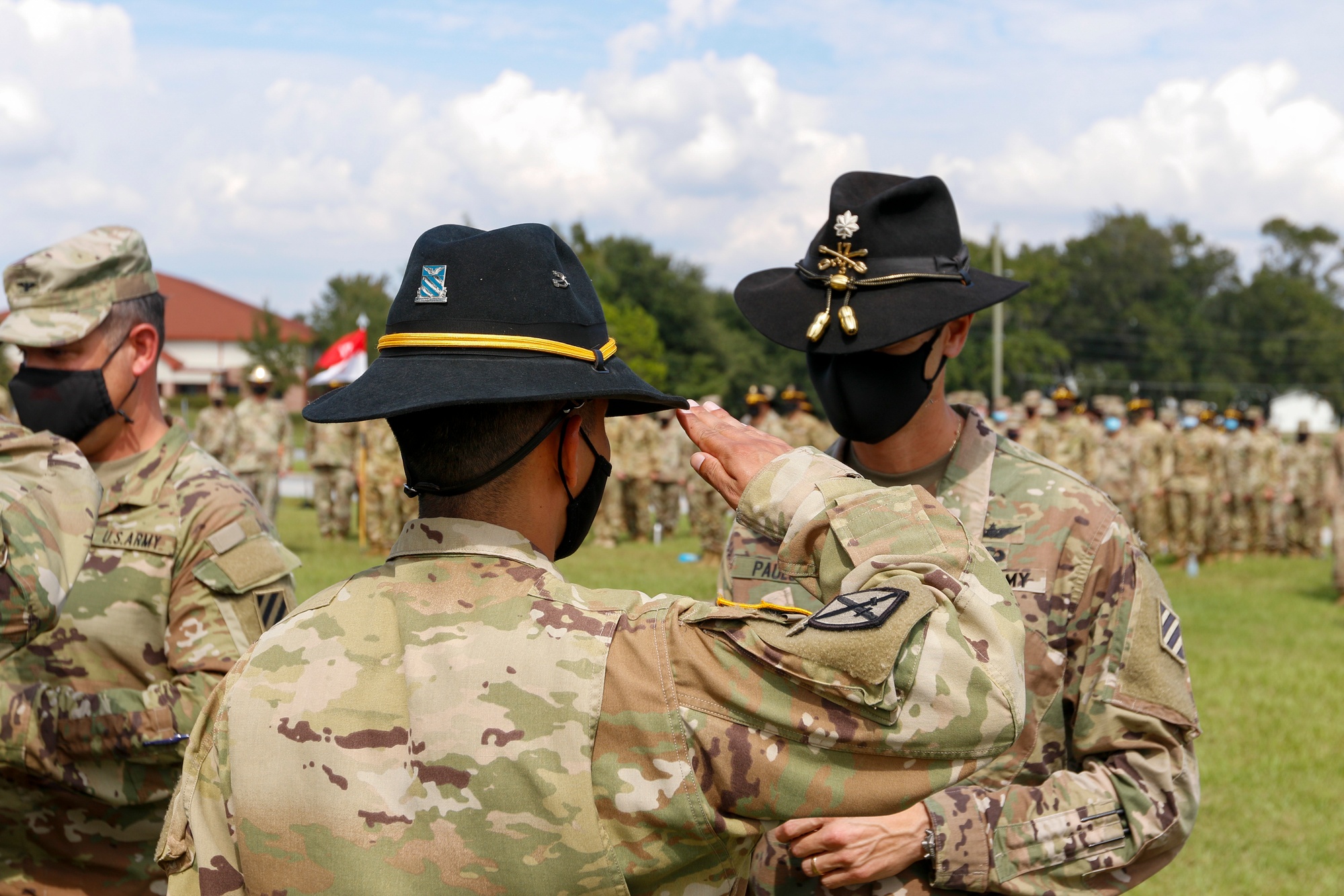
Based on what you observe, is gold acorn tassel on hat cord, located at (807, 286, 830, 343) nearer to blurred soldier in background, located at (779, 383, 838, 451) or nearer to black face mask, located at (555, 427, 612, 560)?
black face mask, located at (555, 427, 612, 560)

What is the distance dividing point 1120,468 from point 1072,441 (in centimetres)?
164

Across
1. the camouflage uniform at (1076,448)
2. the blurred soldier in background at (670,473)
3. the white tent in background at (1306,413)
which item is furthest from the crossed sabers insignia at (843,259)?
the white tent in background at (1306,413)

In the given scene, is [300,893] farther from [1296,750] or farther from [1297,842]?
[1296,750]

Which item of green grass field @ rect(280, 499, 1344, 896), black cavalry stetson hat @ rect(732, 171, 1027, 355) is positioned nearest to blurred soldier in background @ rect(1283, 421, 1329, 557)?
green grass field @ rect(280, 499, 1344, 896)

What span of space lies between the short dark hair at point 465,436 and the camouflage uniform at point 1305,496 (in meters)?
21.0

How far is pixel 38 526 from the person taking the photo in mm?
2617

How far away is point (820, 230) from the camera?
3070mm

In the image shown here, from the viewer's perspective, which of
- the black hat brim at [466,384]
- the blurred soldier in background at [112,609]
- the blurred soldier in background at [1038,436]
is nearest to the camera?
the black hat brim at [466,384]

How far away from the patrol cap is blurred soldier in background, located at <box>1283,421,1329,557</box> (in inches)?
809

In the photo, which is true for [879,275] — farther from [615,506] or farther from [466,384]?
[615,506]

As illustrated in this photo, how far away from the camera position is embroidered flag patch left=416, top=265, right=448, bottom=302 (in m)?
1.86

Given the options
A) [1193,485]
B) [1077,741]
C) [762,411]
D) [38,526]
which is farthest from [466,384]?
[1193,485]

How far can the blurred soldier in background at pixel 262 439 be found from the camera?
687 inches

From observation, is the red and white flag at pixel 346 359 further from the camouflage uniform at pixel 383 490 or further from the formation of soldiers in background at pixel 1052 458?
the camouflage uniform at pixel 383 490
